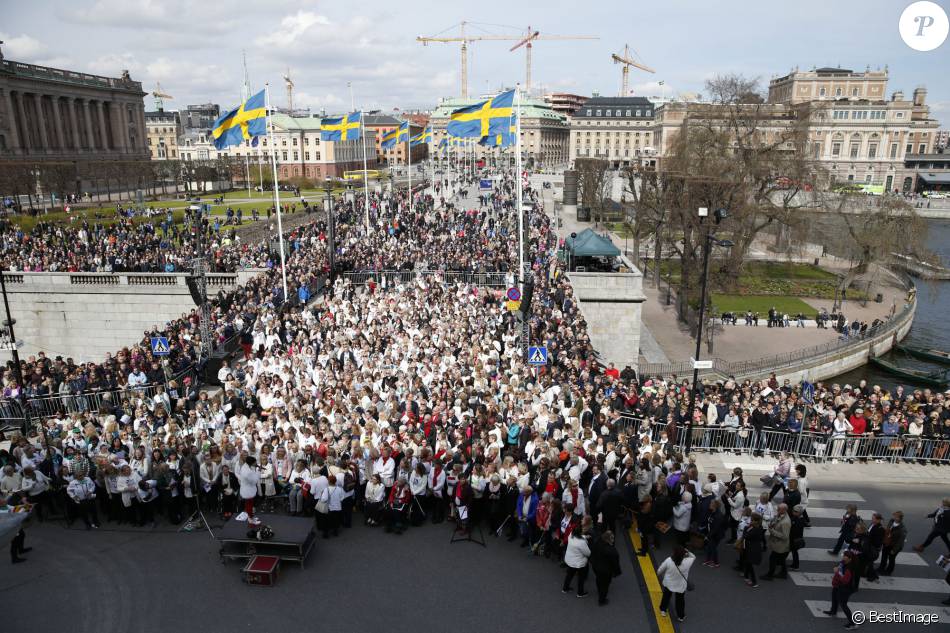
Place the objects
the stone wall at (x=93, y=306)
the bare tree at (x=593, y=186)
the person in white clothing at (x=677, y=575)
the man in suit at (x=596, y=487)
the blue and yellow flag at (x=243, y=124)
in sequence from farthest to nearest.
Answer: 1. the bare tree at (x=593, y=186)
2. the stone wall at (x=93, y=306)
3. the blue and yellow flag at (x=243, y=124)
4. the man in suit at (x=596, y=487)
5. the person in white clothing at (x=677, y=575)

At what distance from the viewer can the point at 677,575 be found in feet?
29.5

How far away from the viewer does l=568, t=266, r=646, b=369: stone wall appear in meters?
24.4

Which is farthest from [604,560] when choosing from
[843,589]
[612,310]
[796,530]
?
[612,310]

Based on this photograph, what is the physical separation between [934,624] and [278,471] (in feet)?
36.2

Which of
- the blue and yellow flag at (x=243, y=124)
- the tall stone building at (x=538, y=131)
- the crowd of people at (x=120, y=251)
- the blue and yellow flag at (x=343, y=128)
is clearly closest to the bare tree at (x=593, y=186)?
A: the blue and yellow flag at (x=343, y=128)

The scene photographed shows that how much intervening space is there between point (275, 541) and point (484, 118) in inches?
676

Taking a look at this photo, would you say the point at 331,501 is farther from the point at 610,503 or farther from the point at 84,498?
the point at 610,503

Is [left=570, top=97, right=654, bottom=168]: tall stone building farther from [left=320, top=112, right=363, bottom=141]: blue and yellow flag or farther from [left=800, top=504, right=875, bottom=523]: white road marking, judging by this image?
[left=800, top=504, right=875, bottom=523]: white road marking

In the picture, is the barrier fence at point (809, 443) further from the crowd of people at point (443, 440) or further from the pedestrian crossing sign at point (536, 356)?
the pedestrian crossing sign at point (536, 356)

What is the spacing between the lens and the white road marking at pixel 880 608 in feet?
31.4

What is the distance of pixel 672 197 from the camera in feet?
124

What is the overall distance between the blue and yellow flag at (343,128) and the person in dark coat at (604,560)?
86.8ft

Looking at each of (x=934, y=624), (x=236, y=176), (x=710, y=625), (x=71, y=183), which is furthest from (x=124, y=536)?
(x=236, y=176)

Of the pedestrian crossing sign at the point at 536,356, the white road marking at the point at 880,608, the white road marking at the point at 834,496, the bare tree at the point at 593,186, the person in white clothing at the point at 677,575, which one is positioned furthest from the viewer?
the bare tree at the point at 593,186
